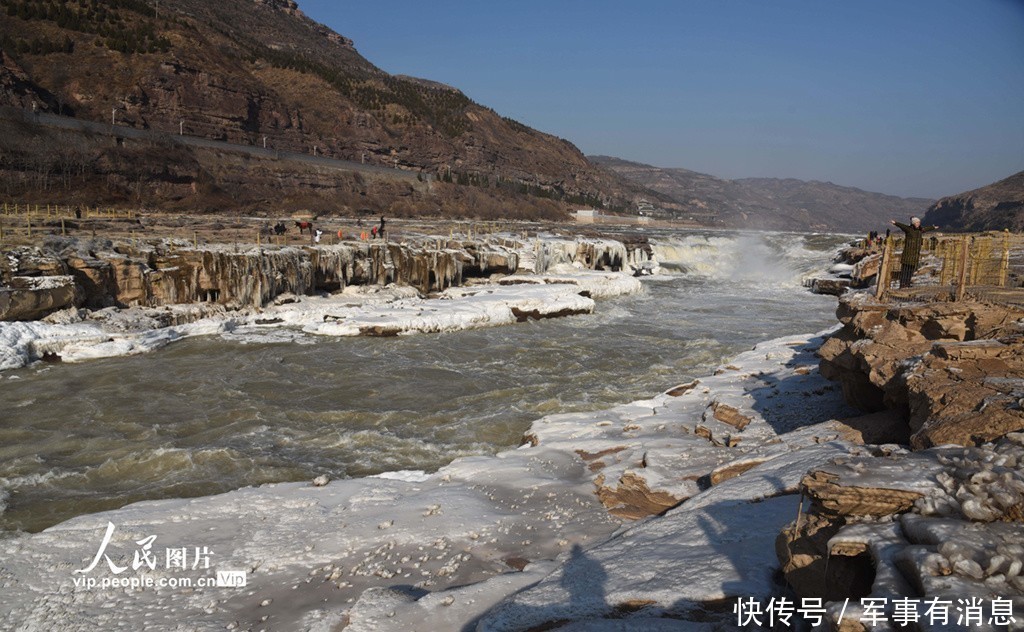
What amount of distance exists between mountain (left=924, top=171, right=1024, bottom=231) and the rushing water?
80.8 m

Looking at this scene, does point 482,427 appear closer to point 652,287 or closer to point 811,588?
point 811,588

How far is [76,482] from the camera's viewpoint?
735 centimetres

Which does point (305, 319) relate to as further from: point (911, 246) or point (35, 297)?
point (911, 246)

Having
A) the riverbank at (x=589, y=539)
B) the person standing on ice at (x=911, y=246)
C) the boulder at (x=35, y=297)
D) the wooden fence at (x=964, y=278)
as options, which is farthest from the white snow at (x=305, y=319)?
the person standing on ice at (x=911, y=246)

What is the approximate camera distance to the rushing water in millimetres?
7676

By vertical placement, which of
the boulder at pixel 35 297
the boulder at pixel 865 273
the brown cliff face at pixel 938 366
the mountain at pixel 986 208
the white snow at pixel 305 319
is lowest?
the white snow at pixel 305 319

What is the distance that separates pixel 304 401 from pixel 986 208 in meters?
117

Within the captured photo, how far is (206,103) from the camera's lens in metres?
54.1

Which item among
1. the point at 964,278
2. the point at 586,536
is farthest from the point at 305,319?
the point at 964,278

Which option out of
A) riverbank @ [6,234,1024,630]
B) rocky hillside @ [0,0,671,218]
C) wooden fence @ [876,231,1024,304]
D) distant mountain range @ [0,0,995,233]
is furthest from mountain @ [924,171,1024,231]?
riverbank @ [6,234,1024,630]

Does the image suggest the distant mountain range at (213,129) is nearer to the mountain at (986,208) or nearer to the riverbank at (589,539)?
the mountain at (986,208)

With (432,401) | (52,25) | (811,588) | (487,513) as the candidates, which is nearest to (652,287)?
(432,401)

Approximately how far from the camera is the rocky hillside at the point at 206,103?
3966 cm

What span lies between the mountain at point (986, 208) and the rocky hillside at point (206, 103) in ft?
177
